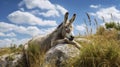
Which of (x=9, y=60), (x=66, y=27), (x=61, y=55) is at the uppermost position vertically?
(x=66, y=27)

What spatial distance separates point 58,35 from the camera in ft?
41.2

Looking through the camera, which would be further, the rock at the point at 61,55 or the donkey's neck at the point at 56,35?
the donkey's neck at the point at 56,35

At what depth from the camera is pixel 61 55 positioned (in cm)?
837

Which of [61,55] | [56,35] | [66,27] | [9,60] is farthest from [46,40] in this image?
[61,55]

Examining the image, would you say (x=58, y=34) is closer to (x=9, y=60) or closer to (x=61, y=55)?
(x=9, y=60)

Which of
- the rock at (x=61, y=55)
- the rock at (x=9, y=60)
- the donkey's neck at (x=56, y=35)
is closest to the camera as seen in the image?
the rock at (x=61, y=55)

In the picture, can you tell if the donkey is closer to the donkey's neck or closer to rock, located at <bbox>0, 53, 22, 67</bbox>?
the donkey's neck

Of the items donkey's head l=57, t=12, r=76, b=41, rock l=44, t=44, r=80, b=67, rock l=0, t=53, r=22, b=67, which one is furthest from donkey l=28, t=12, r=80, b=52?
rock l=44, t=44, r=80, b=67

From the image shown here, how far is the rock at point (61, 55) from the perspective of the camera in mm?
8080

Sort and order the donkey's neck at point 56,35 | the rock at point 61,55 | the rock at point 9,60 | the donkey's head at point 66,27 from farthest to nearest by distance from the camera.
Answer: the donkey's neck at point 56,35, the donkey's head at point 66,27, the rock at point 9,60, the rock at point 61,55

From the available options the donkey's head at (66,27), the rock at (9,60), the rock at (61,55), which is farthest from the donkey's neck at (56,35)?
the rock at (61,55)

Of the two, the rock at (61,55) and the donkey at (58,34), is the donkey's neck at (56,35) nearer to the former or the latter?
the donkey at (58,34)

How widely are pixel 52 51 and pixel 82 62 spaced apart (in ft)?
5.06

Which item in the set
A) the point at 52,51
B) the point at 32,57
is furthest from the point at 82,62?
the point at 32,57
